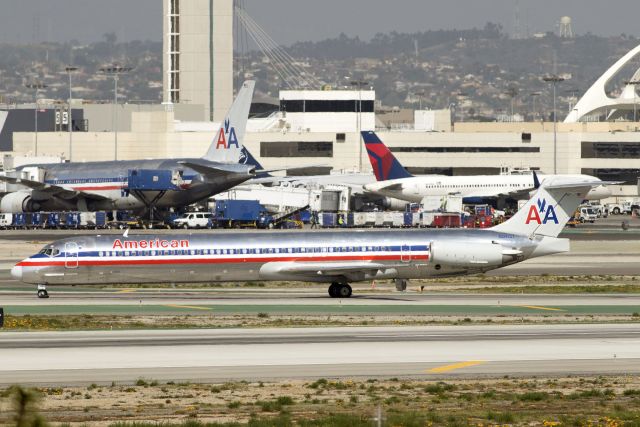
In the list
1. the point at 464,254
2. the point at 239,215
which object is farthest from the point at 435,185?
the point at 464,254

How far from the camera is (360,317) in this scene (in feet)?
171

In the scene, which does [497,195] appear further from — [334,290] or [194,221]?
[334,290]

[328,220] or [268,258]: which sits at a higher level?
[328,220]

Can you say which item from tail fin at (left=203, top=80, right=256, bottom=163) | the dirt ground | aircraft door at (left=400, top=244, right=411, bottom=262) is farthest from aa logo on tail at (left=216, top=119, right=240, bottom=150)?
the dirt ground

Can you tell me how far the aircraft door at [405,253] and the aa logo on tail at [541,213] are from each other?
6272mm

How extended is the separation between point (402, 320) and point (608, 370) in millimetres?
14645

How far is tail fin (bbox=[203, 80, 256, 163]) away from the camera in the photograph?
119 metres

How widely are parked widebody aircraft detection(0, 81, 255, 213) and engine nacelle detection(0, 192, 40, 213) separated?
0.32ft

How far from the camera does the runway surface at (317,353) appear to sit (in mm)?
36750

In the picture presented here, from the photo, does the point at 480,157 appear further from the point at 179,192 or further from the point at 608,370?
the point at 608,370

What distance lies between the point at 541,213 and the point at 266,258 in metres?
13.8

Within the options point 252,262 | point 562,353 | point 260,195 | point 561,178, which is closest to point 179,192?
point 260,195

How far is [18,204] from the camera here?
4882 inches

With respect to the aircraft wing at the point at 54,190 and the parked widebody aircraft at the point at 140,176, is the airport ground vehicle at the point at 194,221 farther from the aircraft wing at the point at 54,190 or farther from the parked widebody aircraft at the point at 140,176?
the aircraft wing at the point at 54,190
